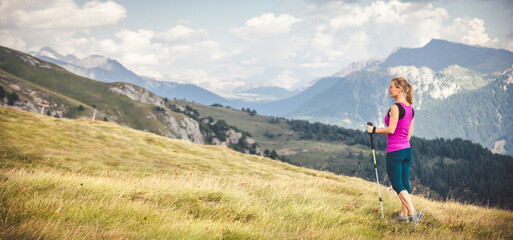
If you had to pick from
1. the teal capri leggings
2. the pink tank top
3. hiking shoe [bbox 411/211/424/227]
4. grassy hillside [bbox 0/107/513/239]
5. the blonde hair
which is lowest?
grassy hillside [bbox 0/107/513/239]

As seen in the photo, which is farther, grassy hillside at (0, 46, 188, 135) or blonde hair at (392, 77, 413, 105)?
grassy hillside at (0, 46, 188, 135)

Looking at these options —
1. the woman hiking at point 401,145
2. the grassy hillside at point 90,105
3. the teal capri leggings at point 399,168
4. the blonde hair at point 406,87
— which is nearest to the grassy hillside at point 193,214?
the woman hiking at point 401,145

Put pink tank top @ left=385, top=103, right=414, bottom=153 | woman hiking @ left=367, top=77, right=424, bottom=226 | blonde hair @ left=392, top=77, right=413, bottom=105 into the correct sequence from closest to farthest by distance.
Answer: woman hiking @ left=367, top=77, right=424, bottom=226
pink tank top @ left=385, top=103, right=414, bottom=153
blonde hair @ left=392, top=77, right=413, bottom=105

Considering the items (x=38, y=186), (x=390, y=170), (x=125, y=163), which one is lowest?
(x=125, y=163)

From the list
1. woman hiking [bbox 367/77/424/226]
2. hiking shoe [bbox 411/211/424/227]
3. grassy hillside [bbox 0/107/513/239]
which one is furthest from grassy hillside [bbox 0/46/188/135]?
hiking shoe [bbox 411/211/424/227]

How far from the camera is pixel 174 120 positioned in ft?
629

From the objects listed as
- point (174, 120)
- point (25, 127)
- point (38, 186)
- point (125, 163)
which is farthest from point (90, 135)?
point (174, 120)

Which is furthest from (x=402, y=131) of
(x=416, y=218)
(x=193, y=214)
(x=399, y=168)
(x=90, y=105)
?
(x=90, y=105)

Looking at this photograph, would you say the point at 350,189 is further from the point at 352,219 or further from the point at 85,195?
the point at 85,195

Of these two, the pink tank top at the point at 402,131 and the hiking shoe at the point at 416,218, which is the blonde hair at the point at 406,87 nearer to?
the pink tank top at the point at 402,131

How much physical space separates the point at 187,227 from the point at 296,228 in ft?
8.35

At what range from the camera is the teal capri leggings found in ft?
27.9

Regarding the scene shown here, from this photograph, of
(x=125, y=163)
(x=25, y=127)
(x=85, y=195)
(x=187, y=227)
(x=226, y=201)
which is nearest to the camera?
(x=187, y=227)

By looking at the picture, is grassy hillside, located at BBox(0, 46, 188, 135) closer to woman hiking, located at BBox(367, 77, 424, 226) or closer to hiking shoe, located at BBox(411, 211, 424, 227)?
woman hiking, located at BBox(367, 77, 424, 226)
